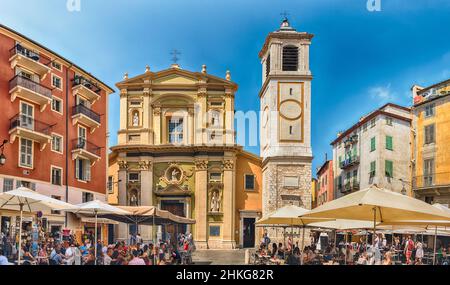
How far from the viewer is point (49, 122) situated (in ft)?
45.0

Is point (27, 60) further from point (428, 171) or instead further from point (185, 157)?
point (428, 171)

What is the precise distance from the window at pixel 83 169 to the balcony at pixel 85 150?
0.13 meters

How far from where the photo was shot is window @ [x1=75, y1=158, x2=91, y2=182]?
14242 millimetres

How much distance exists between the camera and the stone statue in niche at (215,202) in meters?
17.3

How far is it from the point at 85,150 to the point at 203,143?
3006 mm

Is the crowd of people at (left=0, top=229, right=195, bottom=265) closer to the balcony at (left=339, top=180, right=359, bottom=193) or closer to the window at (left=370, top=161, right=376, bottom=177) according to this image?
the window at (left=370, top=161, right=376, bottom=177)

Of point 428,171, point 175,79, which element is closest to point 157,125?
point 175,79

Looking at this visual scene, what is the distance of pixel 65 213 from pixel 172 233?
3.61 m

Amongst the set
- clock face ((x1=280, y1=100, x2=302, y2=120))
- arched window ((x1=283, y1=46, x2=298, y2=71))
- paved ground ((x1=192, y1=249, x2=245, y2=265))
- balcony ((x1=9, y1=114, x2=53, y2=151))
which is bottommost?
paved ground ((x1=192, y1=249, x2=245, y2=265))

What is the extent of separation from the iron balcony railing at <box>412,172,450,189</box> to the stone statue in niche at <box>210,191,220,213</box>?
617 centimetres

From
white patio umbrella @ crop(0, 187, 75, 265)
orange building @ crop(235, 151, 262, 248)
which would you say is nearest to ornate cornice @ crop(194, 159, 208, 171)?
orange building @ crop(235, 151, 262, 248)
